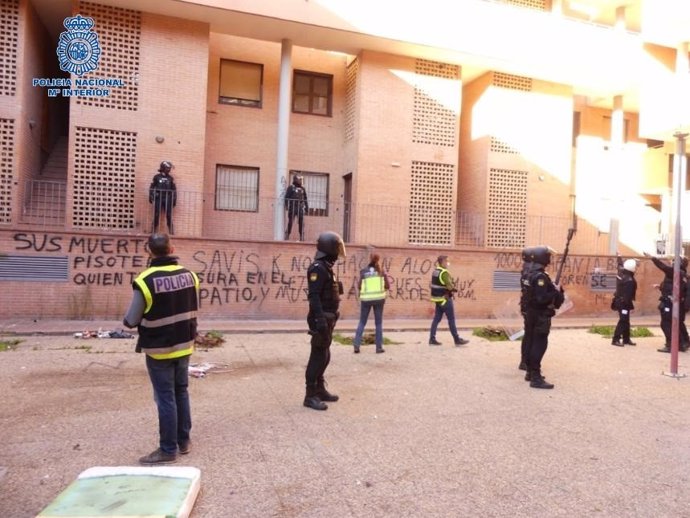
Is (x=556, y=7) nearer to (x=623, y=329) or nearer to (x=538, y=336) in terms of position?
(x=623, y=329)

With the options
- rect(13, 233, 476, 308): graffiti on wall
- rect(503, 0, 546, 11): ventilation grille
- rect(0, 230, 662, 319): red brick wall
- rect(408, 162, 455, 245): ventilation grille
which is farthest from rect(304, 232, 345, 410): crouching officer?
rect(503, 0, 546, 11): ventilation grille

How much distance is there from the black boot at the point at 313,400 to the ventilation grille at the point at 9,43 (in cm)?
1137

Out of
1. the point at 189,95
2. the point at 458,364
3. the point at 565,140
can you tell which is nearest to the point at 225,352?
the point at 458,364

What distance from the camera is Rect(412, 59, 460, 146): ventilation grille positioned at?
1582 centimetres

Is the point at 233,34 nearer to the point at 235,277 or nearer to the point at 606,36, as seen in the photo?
the point at 235,277

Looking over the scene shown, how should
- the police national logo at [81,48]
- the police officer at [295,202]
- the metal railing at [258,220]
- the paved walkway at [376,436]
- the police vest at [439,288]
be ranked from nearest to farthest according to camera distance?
the paved walkway at [376,436], the police vest at [439,288], the metal railing at [258,220], the police national logo at [81,48], the police officer at [295,202]

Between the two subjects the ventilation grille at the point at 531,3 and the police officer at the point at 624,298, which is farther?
the ventilation grille at the point at 531,3

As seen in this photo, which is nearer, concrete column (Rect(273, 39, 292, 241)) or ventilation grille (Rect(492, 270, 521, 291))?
ventilation grille (Rect(492, 270, 521, 291))

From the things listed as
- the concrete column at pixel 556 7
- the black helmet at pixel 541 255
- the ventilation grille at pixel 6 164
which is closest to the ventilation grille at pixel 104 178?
the ventilation grille at pixel 6 164

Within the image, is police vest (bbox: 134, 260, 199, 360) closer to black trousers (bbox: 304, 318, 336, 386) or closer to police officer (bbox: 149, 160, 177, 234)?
black trousers (bbox: 304, 318, 336, 386)

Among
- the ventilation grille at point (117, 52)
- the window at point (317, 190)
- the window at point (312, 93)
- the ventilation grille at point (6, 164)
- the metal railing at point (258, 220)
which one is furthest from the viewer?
the window at point (312, 93)

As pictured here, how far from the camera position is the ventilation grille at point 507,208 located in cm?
A: 1653

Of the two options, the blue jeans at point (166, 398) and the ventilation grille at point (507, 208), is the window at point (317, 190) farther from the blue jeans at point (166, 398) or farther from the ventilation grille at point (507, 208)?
the blue jeans at point (166, 398)

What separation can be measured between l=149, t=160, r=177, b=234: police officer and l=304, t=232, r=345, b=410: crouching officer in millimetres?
8265
